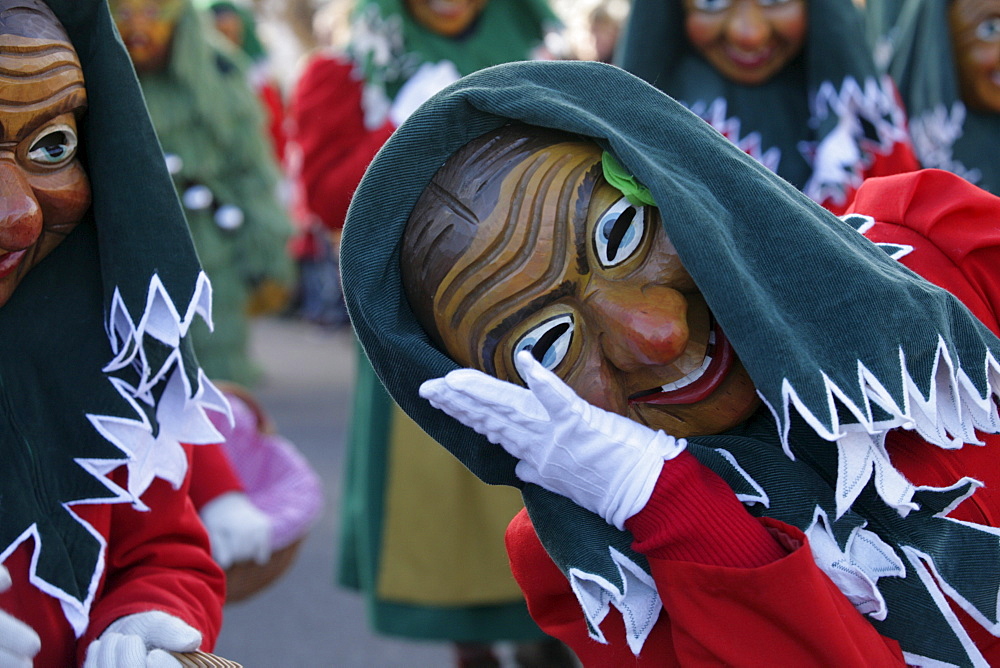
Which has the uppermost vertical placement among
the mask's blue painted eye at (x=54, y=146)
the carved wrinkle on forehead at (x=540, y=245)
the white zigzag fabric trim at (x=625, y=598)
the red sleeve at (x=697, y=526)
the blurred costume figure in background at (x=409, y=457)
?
the carved wrinkle on forehead at (x=540, y=245)

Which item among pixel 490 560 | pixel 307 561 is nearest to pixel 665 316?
pixel 490 560

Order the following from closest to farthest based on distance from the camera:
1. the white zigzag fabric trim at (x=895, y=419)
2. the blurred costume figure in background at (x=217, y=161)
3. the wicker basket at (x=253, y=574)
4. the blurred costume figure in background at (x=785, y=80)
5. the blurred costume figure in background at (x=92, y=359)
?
the white zigzag fabric trim at (x=895, y=419) < the blurred costume figure in background at (x=92, y=359) < the wicker basket at (x=253, y=574) < the blurred costume figure in background at (x=785, y=80) < the blurred costume figure in background at (x=217, y=161)

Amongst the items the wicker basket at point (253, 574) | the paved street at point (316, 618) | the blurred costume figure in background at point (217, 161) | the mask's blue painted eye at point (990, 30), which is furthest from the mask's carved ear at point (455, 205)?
the blurred costume figure in background at point (217, 161)

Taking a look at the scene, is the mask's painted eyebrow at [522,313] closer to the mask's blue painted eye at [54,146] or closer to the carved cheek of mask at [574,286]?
the carved cheek of mask at [574,286]

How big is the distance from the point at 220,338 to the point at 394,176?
→ 10.9ft

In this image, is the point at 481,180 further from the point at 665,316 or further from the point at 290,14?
the point at 290,14

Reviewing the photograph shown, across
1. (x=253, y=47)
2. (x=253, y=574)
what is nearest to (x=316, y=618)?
(x=253, y=574)

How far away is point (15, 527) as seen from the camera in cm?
142

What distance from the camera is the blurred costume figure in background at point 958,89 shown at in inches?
118

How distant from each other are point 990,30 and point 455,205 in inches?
87.4

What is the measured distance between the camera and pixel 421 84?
3115mm

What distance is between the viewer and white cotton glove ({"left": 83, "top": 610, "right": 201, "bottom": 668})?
135cm

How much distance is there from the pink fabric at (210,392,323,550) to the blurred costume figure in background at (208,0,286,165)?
532 cm

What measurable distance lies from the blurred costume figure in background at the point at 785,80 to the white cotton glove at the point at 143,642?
5.55ft
